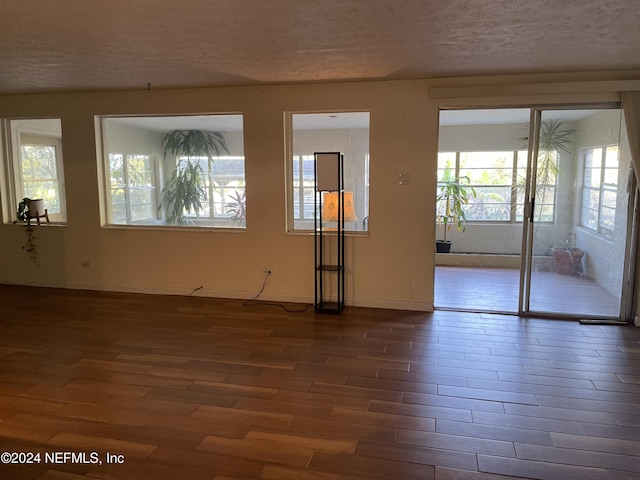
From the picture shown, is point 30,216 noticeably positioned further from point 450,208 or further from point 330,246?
point 450,208

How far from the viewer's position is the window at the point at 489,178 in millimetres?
7711

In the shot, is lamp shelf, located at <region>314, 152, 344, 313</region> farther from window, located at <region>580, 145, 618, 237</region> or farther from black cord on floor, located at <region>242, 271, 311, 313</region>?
window, located at <region>580, 145, 618, 237</region>

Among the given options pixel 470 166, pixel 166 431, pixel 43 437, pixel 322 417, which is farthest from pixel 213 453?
pixel 470 166

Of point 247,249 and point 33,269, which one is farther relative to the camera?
point 33,269

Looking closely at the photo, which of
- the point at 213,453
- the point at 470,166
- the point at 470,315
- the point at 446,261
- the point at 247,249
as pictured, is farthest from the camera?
the point at 470,166

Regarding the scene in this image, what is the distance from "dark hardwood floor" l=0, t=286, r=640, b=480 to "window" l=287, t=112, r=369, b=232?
3.69ft

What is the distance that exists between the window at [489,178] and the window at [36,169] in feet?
18.6

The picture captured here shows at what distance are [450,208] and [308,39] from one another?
5053mm

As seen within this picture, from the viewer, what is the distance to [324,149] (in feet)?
17.1

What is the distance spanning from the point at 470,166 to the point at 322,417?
6261mm

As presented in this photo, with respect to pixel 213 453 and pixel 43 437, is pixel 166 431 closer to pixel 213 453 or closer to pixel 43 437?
pixel 213 453

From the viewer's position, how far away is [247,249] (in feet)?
16.5

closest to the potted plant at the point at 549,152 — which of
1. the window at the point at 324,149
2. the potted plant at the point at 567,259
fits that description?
the potted plant at the point at 567,259

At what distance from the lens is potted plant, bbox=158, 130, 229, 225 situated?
17.0 ft
